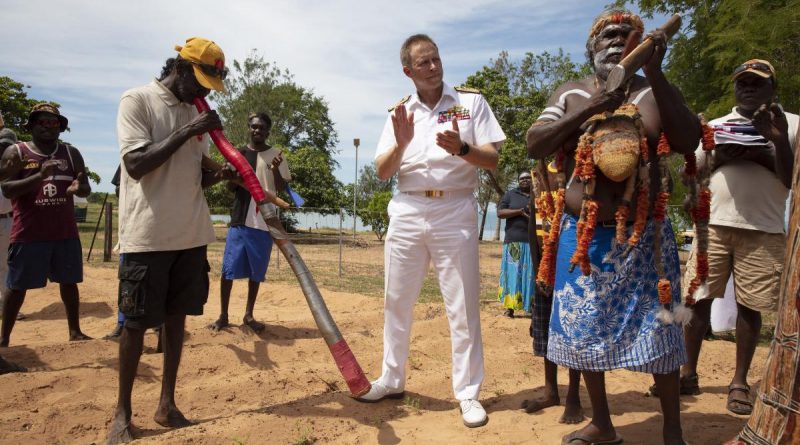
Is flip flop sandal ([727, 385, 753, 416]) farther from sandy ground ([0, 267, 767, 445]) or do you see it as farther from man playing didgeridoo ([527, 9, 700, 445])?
man playing didgeridoo ([527, 9, 700, 445])

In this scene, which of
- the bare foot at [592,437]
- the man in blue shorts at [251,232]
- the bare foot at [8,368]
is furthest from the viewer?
the man in blue shorts at [251,232]

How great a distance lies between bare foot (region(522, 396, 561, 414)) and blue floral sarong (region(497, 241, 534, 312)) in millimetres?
3879

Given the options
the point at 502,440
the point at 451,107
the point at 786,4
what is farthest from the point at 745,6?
the point at 502,440

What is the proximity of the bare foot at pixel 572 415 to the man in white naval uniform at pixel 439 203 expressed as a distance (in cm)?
49

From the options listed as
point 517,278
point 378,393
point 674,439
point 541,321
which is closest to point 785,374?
point 674,439

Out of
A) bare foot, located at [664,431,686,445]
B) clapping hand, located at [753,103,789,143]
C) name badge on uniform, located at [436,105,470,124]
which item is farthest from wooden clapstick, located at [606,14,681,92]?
bare foot, located at [664,431,686,445]

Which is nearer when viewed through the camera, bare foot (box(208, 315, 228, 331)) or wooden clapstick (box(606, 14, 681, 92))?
wooden clapstick (box(606, 14, 681, 92))

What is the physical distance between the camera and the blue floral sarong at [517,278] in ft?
24.6

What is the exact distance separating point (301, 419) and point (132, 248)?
1384mm

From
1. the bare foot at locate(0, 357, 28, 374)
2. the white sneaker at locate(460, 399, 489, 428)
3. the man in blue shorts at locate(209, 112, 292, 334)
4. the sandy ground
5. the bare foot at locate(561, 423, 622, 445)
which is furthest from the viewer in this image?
the man in blue shorts at locate(209, 112, 292, 334)

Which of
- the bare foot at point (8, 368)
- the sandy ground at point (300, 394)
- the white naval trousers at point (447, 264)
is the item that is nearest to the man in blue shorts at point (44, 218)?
the sandy ground at point (300, 394)

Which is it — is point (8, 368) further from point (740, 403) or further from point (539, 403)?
point (740, 403)

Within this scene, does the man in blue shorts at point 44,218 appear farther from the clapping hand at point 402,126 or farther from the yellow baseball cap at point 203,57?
the clapping hand at point 402,126

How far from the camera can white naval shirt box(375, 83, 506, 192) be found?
3.48m
